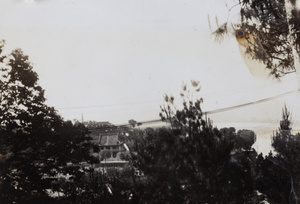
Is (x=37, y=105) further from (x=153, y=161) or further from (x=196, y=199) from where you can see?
(x=196, y=199)

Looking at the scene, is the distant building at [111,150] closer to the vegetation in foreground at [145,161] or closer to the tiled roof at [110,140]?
the tiled roof at [110,140]

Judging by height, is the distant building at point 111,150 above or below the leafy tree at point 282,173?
above

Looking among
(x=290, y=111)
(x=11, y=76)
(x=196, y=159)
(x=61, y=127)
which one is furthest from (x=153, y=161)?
(x=11, y=76)

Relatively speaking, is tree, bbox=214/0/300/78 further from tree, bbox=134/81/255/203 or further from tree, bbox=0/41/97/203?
tree, bbox=0/41/97/203

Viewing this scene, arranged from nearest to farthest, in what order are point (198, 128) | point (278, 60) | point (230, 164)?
point (278, 60), point (230, 164), point (198, 128)

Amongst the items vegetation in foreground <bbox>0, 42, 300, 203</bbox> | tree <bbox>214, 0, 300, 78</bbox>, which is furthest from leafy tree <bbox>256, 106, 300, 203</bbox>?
tree <bbox>214, 0, 300, 78</bbox>

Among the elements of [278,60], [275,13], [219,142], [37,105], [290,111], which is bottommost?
[219,142]

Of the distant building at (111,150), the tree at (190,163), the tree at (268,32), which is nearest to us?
the tree at (268,32)

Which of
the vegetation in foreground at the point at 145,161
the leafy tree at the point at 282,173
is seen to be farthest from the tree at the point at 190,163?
the leafy tree at the point at 282,173
